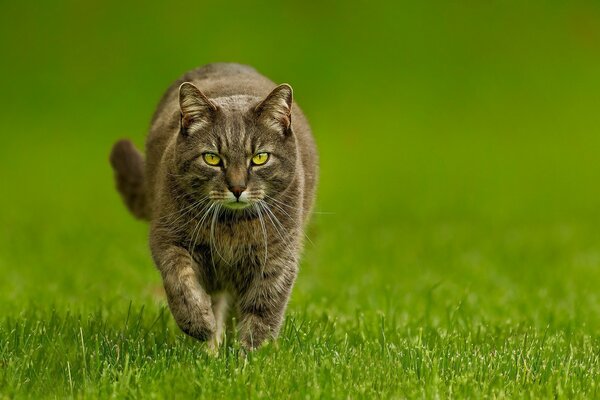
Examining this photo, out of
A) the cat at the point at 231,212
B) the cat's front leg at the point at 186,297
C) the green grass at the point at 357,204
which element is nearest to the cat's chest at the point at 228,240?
the cat at the point at 231,212

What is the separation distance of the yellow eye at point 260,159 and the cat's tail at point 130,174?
1.54 meters

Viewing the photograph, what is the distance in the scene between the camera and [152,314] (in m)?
6.69

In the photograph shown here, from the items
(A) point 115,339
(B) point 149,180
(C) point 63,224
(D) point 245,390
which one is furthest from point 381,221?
(D) point 245,390

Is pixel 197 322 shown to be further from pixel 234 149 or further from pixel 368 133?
pixel 368 133

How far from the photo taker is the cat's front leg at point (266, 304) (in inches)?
211

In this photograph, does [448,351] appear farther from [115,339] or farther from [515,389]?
[115,339]

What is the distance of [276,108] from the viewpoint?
5.30m

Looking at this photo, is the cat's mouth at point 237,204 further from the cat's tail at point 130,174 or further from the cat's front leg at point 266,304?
the cat's tail at point 130,174

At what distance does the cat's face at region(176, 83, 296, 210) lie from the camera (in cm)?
508

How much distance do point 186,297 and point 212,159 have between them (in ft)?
2.29

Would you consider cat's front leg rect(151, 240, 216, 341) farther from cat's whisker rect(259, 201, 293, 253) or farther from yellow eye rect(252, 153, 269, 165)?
yellow eye rect(252, 153, 269, 165)

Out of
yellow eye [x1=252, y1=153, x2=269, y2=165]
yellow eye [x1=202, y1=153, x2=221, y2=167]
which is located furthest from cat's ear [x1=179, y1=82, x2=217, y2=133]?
yellow eye [x1=252, y1=153, x2=269, y2=165]

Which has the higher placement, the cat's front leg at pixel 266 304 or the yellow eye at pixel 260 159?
the yellow eye at pixel 260 159

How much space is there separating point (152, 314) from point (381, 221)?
213 inches
